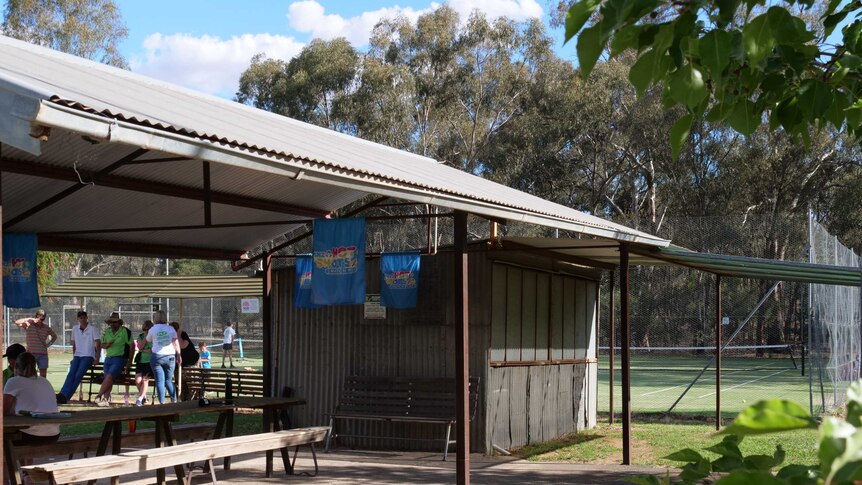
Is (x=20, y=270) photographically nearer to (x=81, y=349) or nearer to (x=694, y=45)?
(x=81, y=349)

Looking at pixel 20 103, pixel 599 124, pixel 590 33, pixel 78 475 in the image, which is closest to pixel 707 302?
pixel 599 124

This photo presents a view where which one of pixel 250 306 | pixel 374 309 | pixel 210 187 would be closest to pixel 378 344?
pixel 374 309

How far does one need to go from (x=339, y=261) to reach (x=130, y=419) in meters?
2.71

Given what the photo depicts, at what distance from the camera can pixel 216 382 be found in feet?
59.4

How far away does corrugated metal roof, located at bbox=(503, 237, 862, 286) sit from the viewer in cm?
1293

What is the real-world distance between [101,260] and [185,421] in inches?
1799

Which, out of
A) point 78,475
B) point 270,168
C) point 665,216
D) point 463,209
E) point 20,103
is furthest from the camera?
point 665,216

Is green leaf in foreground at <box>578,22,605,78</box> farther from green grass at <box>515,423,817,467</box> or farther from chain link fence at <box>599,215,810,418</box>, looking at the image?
chain link fence at <box>599,215,810,418</box>

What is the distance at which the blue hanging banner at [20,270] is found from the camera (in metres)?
12.0

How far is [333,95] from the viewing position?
135 feet

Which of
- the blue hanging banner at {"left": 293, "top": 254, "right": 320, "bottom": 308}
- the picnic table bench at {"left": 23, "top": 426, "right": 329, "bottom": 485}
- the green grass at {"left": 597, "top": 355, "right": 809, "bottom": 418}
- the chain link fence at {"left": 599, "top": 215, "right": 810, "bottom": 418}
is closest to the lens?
the picnic table bench at {"left": 23, "top": 426, "right": 329, "bottom": 485}

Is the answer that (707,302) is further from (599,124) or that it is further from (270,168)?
(270,168)

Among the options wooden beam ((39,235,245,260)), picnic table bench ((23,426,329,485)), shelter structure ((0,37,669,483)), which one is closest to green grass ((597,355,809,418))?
shelter structure ((0,37,669,483))

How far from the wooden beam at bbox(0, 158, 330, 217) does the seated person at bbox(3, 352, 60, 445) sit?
1.96m
